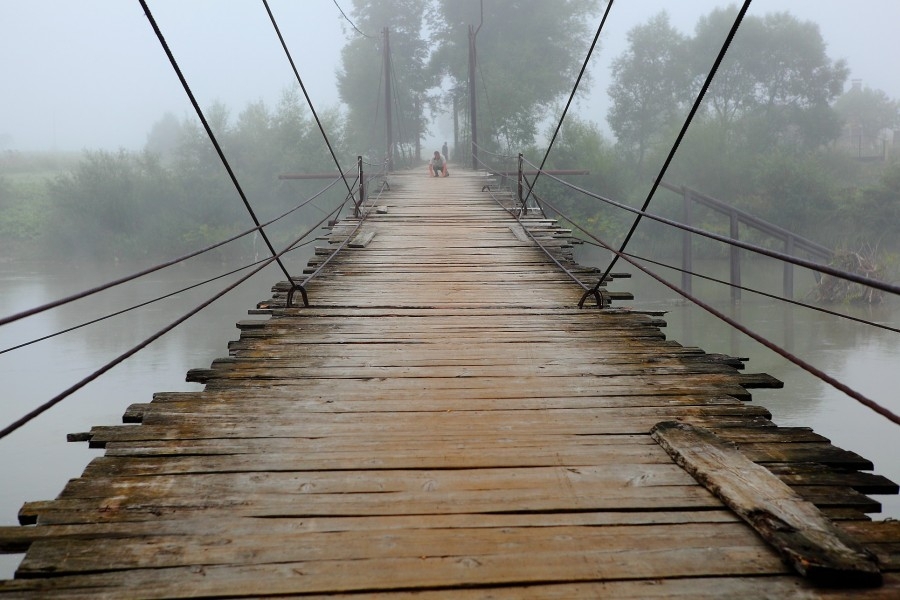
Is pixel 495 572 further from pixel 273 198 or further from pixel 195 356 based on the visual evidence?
pixel 273 198

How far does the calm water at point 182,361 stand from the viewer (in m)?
10.9

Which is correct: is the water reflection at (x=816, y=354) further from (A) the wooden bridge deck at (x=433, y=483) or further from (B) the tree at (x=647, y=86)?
(B) the tree at (x=647, y=86)

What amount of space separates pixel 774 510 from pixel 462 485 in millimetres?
821

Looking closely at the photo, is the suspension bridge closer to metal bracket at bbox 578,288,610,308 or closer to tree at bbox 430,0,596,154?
metal bracket at bbox 578,288,610,308

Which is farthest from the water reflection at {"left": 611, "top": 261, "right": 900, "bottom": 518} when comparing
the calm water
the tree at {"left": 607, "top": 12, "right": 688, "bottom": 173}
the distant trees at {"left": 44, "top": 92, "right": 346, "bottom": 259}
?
the distant trees at {"left": 44, "top": 92, "right": 346, "bottom": 259}

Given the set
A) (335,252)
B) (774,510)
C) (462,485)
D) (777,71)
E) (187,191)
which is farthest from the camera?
(777,71)

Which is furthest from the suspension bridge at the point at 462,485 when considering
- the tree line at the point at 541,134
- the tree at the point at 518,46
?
the tree at the point at 518,46

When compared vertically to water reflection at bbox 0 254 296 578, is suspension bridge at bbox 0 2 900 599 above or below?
above

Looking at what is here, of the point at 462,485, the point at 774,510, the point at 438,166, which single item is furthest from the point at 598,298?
the point at 438,166

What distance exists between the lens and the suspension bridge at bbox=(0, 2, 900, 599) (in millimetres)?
1698

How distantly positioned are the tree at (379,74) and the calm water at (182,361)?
10.5 m

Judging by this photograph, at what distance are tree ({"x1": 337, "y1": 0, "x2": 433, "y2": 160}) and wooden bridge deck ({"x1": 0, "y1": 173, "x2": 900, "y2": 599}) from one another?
2955 centimetres

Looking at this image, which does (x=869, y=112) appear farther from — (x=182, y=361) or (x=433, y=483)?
(x=433, y=483)

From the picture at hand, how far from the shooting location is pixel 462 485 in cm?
218
